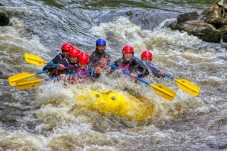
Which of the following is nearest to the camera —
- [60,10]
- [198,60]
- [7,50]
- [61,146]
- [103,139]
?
[61,146]

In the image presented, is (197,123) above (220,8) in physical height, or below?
below

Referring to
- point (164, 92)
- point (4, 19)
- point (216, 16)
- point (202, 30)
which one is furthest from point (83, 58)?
point (216, 16)

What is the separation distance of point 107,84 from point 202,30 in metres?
7.10

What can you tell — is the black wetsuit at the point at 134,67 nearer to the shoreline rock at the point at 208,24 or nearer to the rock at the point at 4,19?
the rock at the point at 4,19

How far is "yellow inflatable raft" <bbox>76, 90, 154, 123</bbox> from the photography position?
22.9 ft

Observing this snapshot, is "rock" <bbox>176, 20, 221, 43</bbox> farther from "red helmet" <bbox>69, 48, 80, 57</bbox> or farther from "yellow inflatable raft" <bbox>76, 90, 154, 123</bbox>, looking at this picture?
"yellow inflatable raft" <bbox>76, 90, 154, 123</bbox>

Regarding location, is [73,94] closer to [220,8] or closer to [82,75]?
[82,75]

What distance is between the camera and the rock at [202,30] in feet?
44.7

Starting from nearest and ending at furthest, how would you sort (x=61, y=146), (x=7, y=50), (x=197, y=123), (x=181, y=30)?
(x=61, y=146) < (x=197, y=123) < (x=7, y=50) < (x=181, y=30)

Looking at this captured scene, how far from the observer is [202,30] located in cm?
1390

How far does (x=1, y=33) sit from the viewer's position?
11930 mm

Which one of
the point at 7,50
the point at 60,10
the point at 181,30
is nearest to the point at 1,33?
the point at 7,50

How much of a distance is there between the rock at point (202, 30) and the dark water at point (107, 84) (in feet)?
0.99

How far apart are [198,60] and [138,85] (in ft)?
14.8
